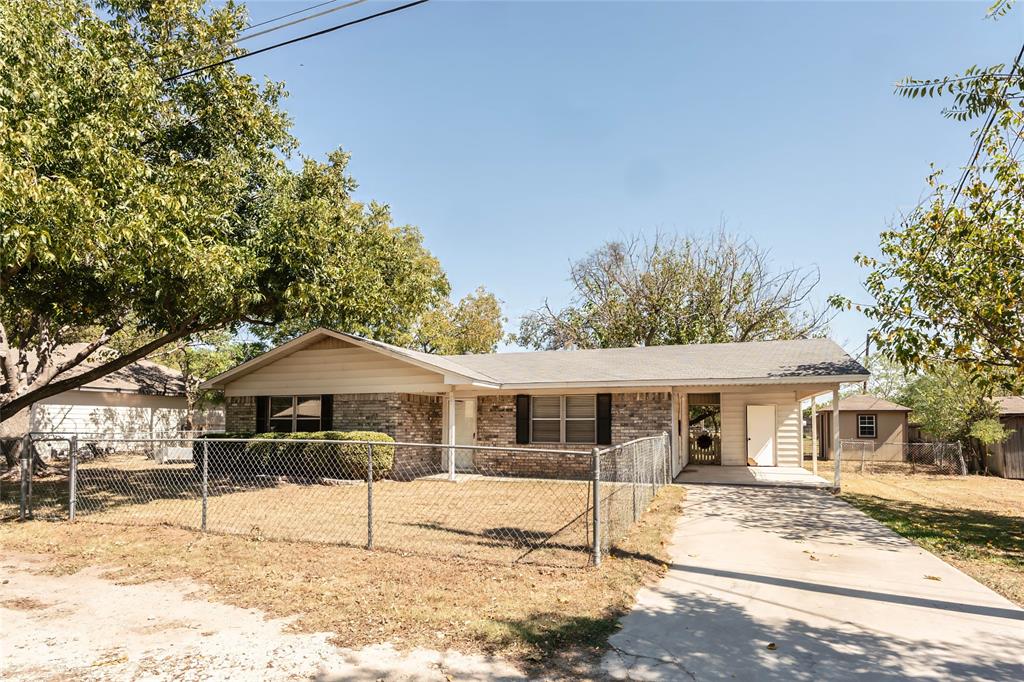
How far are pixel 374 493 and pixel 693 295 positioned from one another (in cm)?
2097

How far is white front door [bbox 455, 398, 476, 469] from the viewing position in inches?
694

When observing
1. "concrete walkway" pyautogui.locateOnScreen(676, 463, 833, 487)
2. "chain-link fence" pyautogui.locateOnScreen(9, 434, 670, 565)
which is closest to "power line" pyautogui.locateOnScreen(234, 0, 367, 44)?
→ "chain-link fence" pyautogui.locateOnScreen(9, 434, 670, 565)

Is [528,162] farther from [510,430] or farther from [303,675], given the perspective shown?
[303,675]

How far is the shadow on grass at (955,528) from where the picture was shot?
311 inches

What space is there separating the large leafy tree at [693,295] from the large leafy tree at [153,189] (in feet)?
61.3

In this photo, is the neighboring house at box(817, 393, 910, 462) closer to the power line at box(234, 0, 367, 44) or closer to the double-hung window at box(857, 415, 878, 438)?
the double-hung window at box(857, 415, 878, 438)

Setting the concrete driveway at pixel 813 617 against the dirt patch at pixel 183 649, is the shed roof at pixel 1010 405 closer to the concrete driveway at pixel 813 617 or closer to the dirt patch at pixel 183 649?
the concrete driveway at pixel 813 617

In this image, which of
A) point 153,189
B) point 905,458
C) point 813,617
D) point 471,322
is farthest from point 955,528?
point 471,322

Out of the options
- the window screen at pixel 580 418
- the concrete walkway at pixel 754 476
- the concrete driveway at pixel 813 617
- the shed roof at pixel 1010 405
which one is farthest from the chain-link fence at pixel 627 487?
the shed roof at pixel 1010 405

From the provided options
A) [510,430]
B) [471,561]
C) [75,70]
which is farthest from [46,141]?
[510,430]

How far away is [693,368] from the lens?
15.5 m

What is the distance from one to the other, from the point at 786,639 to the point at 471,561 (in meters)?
3.38

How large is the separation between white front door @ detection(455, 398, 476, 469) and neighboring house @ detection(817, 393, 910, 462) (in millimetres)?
18364

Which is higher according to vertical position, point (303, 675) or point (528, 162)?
point (528, 162)
